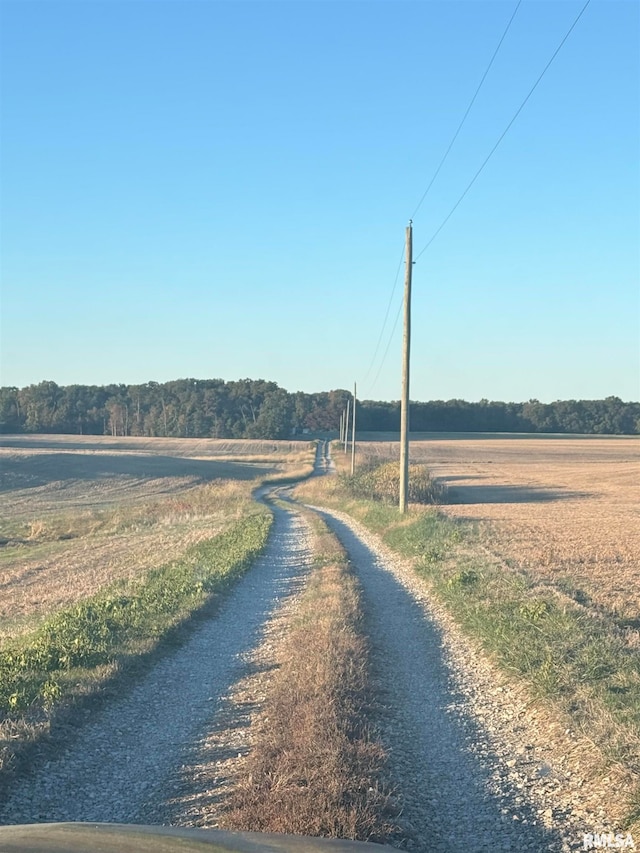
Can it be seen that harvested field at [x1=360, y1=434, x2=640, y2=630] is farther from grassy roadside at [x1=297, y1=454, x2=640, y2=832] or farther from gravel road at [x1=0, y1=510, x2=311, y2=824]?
gravel road at [x1=0, y1=510, x2=311, y2=824]

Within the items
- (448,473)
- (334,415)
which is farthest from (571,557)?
(334,415)

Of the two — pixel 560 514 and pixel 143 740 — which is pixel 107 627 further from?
pixel 560 514

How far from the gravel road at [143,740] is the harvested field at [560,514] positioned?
559cm

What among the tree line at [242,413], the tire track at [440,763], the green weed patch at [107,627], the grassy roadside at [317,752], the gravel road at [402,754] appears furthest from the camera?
the tree line at [242,413]

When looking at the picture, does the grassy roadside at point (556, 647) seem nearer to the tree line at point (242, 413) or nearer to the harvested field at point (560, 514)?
the harvested field at point (560, 514)

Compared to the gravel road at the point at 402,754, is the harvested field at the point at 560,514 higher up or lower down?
lower down

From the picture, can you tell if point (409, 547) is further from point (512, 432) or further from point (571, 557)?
point (512, 432)

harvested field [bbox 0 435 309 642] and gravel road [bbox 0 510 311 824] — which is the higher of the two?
gravel road [bbox 0 510 311 824]

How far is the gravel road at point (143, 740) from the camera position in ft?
16.7

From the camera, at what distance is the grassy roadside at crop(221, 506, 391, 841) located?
14.7 ft

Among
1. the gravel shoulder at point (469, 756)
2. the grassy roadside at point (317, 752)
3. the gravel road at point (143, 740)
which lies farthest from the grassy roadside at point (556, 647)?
the gravel road at point (143, 740)

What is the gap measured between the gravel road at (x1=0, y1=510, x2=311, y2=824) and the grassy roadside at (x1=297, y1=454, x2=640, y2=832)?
2981 millimetres

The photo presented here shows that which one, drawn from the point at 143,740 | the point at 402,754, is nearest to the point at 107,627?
the point at 143,740

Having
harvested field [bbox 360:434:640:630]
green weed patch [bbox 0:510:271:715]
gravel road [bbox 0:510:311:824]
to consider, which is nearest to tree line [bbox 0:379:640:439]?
harvested field [bbox 360:434:640:630]
